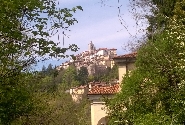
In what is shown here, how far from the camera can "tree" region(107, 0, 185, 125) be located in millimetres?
11445

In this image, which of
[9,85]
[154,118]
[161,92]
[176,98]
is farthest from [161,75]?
[9,85]

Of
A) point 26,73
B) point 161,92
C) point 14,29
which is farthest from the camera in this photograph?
point 161,92

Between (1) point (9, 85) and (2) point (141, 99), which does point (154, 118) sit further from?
(1) point (9, 85)

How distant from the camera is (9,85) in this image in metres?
8.44

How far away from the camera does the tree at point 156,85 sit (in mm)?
11445

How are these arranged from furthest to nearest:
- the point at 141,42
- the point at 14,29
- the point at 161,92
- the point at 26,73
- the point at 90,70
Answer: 1. the point at 90,70
2. the point at 141,42
3. the point at 161,92
4. the point at 26,73
5. the point at 14,29

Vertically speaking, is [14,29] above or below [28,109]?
above

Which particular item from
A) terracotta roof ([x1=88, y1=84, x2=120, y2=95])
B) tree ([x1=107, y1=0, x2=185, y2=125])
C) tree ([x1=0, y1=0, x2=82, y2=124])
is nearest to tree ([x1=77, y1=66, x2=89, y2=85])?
terracotta roof ([x1=88, y1=84, x2=120, y2=95])

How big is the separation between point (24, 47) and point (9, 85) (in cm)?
129

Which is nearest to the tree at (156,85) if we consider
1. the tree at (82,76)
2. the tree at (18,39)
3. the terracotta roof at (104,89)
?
the tree at (18,39)

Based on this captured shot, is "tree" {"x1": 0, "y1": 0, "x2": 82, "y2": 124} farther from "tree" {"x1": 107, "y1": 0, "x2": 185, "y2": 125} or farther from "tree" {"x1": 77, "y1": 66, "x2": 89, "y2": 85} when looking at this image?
"tree" {"x1": 77, "y1": 66, "x2": 89, "y2": 85}

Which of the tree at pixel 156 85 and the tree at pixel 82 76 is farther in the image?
the tree at pixel 82 76

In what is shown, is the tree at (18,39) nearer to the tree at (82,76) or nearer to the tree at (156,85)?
the tree at (156,85)

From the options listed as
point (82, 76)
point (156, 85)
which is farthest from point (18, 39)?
point (82, 76)
